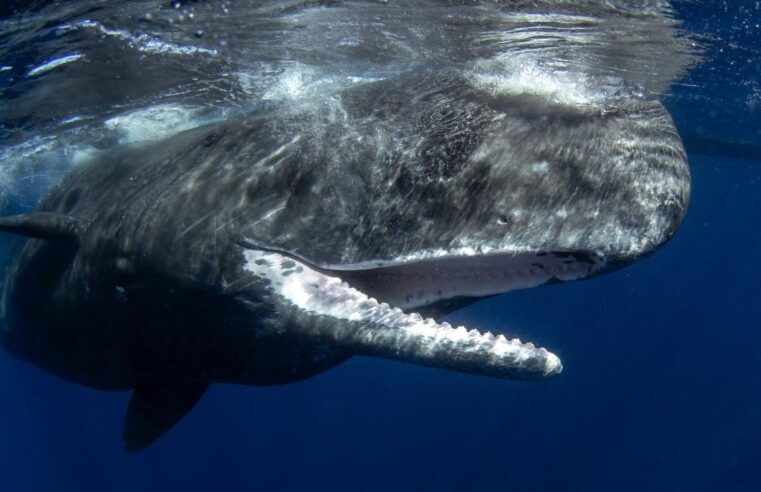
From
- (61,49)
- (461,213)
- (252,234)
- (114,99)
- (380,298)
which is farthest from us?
(114,99)

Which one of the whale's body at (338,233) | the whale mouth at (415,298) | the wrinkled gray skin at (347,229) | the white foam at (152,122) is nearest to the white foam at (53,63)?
the whale's body at (338,233)

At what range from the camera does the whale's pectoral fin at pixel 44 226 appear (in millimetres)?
7031

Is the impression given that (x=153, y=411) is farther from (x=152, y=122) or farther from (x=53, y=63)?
(x=152, y=122)

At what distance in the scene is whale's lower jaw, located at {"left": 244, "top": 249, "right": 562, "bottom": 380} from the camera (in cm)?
369

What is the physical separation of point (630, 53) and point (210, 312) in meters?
10.1

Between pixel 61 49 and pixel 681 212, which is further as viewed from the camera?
pixel 61 49

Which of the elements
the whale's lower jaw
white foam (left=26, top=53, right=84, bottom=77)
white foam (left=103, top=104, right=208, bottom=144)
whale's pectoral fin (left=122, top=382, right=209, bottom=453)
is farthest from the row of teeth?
white foam (left=103, top=104, right=208, bottom=144)

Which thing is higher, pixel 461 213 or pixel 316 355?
pixel 461 213

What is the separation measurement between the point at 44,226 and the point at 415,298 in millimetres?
4906

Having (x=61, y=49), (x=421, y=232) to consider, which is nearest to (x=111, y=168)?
(x=61, y=49)

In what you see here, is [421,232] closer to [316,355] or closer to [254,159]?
[316,355]

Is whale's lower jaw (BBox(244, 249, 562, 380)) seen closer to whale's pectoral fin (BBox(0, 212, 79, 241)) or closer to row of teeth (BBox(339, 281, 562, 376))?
row of teeth (BBox(339, 281, 562, 376))

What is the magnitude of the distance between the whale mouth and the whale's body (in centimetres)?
1

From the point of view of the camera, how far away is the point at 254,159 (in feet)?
19.7
